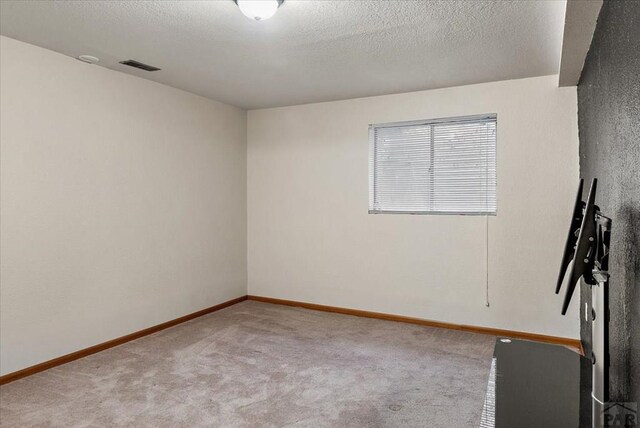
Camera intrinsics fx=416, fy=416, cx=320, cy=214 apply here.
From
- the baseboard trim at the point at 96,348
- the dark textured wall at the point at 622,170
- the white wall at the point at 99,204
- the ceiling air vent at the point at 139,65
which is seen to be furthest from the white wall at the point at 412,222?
the ceiling air vent at the point at 139,65

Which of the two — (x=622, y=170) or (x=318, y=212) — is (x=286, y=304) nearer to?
(x=318, y=212)

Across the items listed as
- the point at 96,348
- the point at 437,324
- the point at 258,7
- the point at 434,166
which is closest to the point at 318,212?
the point at 434,166

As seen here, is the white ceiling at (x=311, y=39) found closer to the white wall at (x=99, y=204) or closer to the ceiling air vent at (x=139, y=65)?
the ceiling air vent at (x=139, y=65)

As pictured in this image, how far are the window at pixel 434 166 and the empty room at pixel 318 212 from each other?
0.02m

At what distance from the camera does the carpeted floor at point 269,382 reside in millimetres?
2490

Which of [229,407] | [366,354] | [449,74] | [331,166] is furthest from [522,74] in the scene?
[229,407]

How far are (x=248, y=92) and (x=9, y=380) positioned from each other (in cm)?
319

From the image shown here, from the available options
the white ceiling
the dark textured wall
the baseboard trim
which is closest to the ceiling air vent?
the white ceiling

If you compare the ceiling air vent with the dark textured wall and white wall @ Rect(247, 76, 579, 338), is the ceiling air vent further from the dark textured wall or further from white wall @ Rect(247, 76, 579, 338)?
the dark textured wall

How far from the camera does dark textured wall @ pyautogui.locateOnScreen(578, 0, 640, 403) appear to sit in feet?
4.60

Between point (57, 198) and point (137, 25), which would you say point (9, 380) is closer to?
point (57, 198)

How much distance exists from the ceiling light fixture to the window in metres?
2.34

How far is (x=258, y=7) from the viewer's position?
2303mm

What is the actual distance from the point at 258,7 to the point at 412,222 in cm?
273
